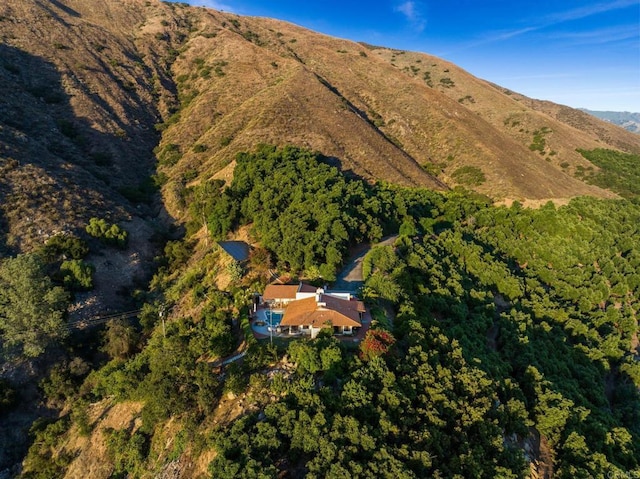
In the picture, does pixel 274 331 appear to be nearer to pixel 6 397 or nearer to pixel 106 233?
pixel 6 397

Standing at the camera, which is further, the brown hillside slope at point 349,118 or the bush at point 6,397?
the brown hillside slope at point 349,118

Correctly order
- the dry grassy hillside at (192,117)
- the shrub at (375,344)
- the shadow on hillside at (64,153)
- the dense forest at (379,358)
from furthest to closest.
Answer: the dry grassy hillside at (192,117) → the shadow on hillside at (64,153) → the shrub at (375,344) → the dense forest at (379,358)

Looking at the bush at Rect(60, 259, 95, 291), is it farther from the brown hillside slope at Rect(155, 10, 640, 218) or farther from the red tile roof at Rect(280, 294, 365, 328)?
the red tile roof at Rect(280, 294, 365, 328)

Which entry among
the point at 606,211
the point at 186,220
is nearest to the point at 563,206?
the point at 606,211

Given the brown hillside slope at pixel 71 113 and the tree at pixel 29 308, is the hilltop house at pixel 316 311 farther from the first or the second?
the brown hillside slope at pixel 71 113

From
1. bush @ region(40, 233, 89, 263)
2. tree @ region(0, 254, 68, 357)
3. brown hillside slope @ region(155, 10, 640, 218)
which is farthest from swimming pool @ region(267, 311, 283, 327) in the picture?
brown hillside slope @ region(155, 10, 640, 218)

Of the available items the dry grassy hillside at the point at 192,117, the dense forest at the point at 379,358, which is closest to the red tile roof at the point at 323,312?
the dense forest at the point at 379,358

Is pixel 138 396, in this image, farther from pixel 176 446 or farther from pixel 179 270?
pixel 179 270
